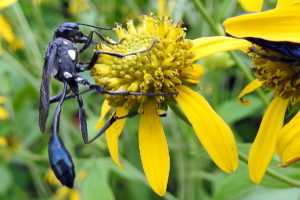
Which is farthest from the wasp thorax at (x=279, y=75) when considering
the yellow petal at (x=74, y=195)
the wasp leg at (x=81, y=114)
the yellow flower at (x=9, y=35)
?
the yellow flower at (x=9, y=35)

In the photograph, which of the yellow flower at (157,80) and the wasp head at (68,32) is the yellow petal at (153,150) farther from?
the wasp head at (68,32)

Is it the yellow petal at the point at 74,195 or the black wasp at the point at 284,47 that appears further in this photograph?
the yellow petal at the point at 74,195

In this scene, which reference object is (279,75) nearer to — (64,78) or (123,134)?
(64,78)

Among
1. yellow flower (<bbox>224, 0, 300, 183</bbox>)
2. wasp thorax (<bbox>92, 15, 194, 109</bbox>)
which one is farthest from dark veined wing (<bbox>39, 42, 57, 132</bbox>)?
yellow flower (<bbox>224, 0, 300, 183</bbox>)

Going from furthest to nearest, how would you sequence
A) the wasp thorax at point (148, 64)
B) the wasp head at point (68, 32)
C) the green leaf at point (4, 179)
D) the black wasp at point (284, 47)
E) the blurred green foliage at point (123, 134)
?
the green leaf at point (4, 179) → the blurred green foliage at point (123, 134) → the wasp head at point (68, 32) → the wasp thorax at point (148, 64) → the black wasp at point (284, 47)

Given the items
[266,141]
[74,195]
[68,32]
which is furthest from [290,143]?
[74,195]

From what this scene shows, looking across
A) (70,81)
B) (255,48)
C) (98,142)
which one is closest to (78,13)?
(98,142)
